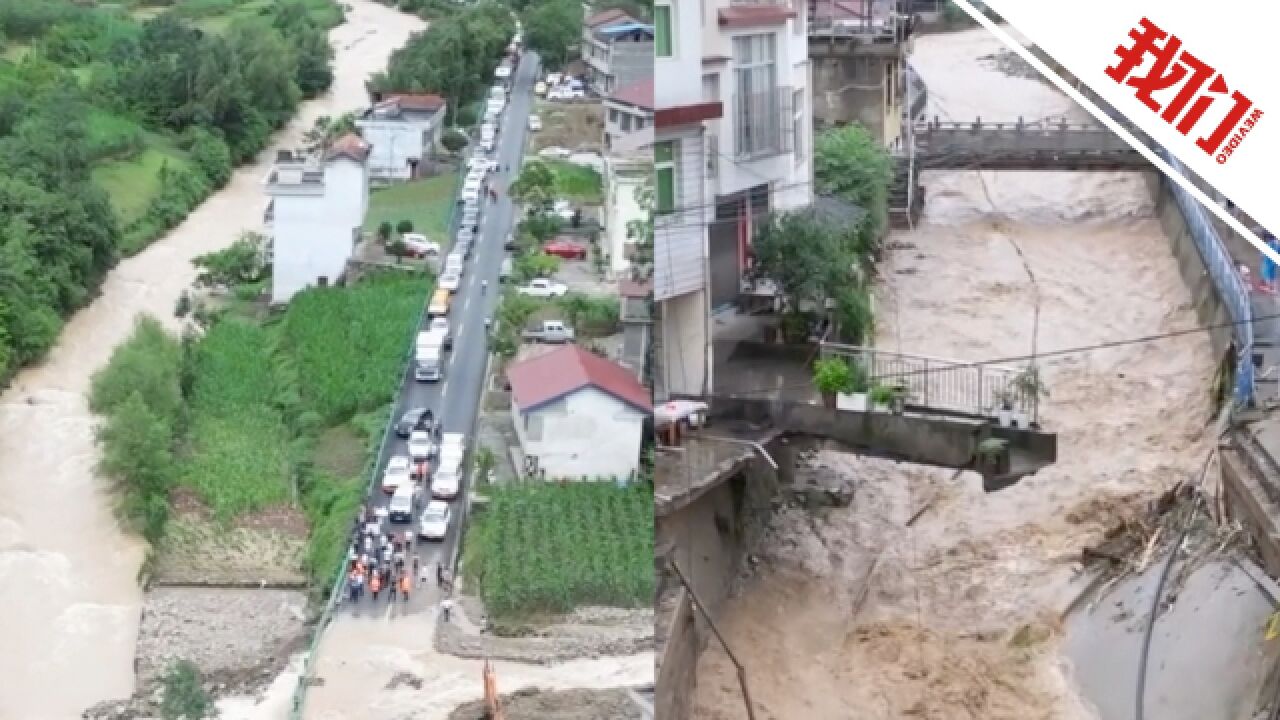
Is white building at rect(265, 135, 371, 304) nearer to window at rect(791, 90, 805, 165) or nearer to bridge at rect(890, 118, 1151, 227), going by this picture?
bridge at rect(890, 118, 1151, 227)

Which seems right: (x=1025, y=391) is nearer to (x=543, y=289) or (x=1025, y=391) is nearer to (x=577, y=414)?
(x=577, y=414)

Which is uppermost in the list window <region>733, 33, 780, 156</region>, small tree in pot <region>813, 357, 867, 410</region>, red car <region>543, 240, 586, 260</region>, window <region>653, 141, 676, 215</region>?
window <region>733, 33, 780, 156</region>

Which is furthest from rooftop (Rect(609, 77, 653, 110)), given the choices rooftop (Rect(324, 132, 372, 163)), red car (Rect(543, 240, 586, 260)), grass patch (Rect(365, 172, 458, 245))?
rooftop (Rect(324, 132, 372, 163))

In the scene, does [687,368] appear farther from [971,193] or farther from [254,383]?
[254,383]

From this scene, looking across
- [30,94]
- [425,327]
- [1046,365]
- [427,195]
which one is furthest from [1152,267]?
[30,94]

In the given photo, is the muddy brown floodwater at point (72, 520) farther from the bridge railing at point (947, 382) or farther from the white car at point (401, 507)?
the bridge railing at point (947, 382)
